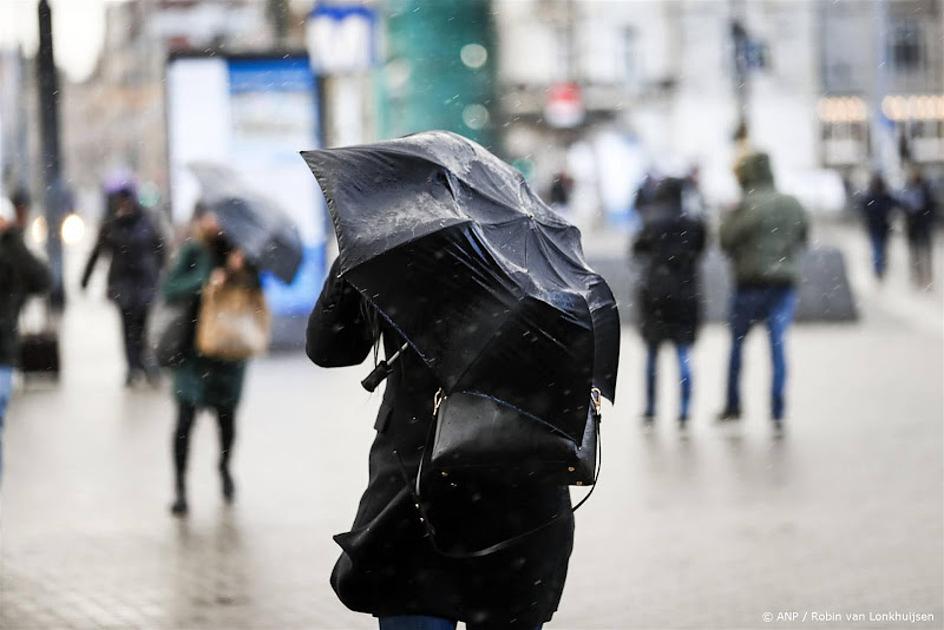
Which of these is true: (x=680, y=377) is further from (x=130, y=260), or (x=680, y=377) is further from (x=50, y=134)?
(x=50, y=134)

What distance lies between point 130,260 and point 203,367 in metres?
6.44

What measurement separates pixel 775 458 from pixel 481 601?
645cm

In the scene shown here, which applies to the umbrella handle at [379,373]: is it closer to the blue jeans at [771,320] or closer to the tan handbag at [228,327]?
the tan handbag at [228,327]

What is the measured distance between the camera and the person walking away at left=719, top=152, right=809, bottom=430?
11359mm

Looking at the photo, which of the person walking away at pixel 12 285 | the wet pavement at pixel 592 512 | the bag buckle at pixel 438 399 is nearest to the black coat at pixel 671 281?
the wet pavement at pixel 592 512

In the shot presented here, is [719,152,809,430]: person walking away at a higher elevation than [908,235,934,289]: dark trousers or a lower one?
higher

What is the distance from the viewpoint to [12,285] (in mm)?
8711

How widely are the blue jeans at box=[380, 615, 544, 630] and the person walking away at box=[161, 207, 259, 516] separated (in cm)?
491

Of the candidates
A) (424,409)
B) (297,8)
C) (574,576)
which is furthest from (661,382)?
(297,8)

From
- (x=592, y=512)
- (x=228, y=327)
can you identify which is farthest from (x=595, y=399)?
(x=228, y=327)

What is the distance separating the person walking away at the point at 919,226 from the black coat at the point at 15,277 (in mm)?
16973

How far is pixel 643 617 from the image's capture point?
668 centimetres

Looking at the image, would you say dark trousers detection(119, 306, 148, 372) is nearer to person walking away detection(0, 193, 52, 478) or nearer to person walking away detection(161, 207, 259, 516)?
person walking away detection(161, 207, 259, 516)

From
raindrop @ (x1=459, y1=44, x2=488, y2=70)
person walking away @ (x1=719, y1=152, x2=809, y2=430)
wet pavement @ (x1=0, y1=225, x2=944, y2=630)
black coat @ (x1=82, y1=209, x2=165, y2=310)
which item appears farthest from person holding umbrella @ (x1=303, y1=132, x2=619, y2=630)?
raindrop @ (x1=459, y1=44, x2=488, y2=70)
